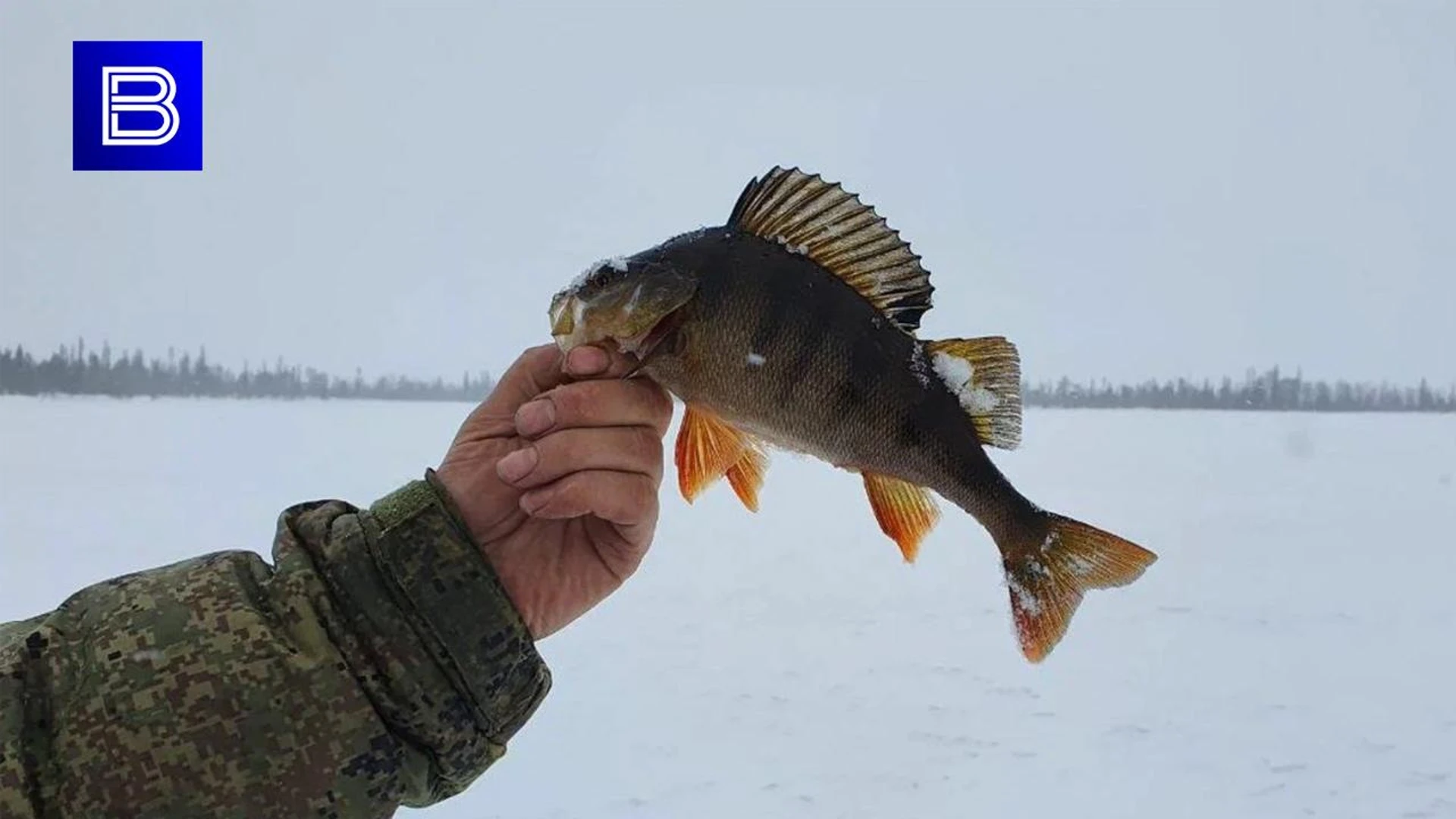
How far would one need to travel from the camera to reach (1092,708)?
7309 millimetres

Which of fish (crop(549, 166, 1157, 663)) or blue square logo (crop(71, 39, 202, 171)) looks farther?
blue square logo (crop(71, 39, 202, 171))

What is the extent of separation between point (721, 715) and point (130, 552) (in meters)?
8.23

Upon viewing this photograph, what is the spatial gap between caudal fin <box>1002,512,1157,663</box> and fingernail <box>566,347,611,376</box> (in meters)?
0.70

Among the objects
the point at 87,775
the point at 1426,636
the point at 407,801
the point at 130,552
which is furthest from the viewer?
the point at 130,552

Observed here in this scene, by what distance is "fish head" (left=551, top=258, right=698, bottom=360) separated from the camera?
5.71 ft

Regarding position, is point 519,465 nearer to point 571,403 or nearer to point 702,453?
point 571,403

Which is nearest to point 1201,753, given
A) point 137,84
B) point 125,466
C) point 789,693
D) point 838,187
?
point 789,693

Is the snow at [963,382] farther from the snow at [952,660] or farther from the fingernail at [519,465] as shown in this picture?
the fingernail at [519,465]

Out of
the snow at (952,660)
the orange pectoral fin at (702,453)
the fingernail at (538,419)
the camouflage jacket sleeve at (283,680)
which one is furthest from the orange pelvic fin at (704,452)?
the camouflage jacket sleeve at (283,680)

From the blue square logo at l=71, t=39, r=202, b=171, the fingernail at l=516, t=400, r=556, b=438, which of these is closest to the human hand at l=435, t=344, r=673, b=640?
the fingernail at l=516, t=400, r=556, b=438

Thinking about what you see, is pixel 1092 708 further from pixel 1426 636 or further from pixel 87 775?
pixel 87 775

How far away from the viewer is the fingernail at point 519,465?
1648 mm

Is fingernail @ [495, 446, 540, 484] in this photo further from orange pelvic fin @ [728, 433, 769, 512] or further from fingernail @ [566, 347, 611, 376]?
orange pelvic fin @ [728, 433, 769, 512]

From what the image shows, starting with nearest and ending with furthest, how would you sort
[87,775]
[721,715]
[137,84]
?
[87,775]
[721,715]
[137,84]
